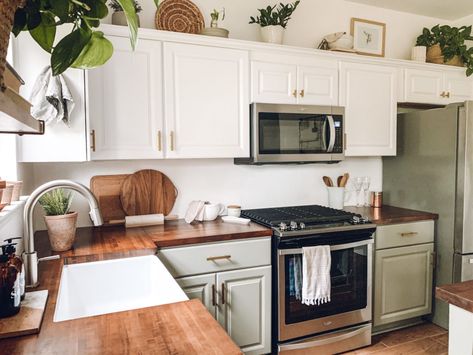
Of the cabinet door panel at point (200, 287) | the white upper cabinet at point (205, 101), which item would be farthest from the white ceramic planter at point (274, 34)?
the cabinet door panel at point (200, 287)

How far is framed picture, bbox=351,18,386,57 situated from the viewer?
3.16m

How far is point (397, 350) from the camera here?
2510 millimetres

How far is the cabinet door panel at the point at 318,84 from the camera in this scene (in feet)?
8.68

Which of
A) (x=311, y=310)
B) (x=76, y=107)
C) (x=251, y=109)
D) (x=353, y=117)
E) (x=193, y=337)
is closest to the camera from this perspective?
(x=193, y=337)

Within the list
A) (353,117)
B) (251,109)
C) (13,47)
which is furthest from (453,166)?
(13,47)

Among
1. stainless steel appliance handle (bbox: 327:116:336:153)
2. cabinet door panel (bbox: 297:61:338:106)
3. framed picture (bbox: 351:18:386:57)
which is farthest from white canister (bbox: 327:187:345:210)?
framed picture (bbox: 351:18:386:57)

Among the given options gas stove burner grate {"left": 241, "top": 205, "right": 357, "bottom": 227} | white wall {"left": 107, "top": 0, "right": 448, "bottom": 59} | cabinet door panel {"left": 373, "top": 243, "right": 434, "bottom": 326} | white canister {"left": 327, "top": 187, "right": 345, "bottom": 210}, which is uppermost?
white wall {"left": 107, "top": 0, "right": 448, "bottom": 59}

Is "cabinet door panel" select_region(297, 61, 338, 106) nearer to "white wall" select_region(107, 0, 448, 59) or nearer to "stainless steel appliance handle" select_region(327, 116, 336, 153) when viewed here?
"stainless steel appliance handle" select_region(327, 116, 336, 153)

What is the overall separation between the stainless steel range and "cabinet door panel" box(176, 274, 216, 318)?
Answer: 1.39ft

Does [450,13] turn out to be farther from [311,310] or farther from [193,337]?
[193,337]

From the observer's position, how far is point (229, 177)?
111 inches

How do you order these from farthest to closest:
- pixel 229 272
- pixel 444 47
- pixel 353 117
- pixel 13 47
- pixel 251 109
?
1. pixel 444 47
2. pixel 353 117
3. pixel 251 109
4. pixel 229 272
5. pixel 13 47

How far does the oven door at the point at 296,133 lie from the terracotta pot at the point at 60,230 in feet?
4.13

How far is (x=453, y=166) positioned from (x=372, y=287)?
1111 millimetres
